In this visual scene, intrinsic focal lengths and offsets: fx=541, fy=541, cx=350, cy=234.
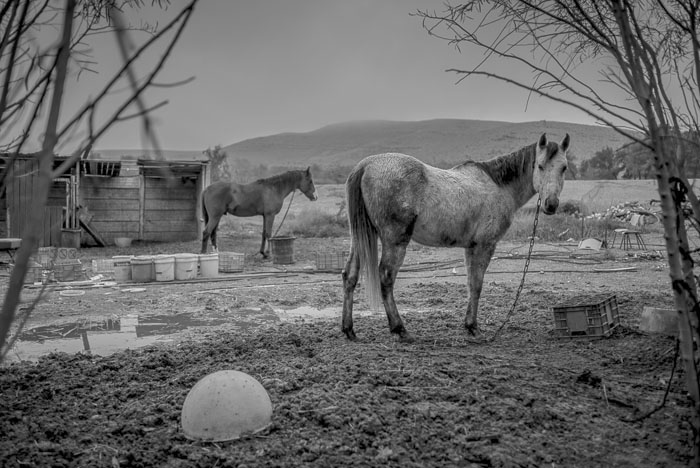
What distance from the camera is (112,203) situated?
1875 centimetres

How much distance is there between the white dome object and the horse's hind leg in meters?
2.32

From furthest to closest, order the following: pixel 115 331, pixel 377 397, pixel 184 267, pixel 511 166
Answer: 1. pixel 184 267
2. pixel 115 331
3. pixel 511 166
4. pixel 377 397

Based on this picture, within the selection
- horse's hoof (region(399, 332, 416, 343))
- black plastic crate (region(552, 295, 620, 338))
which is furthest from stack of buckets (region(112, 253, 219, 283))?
black plastic crate (region(552, 295, 620, 338))

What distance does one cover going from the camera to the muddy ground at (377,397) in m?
2.71

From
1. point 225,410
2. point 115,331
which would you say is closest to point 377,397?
point 225,410

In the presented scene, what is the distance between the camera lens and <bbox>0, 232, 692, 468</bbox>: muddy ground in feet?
8.90

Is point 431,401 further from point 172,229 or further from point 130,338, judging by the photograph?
point 172,229

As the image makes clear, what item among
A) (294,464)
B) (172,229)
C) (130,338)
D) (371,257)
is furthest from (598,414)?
(172,229)

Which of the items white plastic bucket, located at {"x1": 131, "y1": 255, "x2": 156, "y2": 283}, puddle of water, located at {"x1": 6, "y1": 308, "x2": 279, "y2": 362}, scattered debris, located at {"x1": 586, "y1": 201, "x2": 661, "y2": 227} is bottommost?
puddle of water, located at {"x1": 6, "y1": 308, "x2": 279, "y2": 362}

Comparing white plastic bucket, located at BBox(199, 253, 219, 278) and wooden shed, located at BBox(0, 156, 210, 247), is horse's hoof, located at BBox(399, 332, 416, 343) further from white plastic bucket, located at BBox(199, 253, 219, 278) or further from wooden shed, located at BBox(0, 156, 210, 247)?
wooden shed, located at BBox(0, 156, 210, 247)

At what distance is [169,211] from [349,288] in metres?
15.4

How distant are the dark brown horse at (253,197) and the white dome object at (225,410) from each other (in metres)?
11.4

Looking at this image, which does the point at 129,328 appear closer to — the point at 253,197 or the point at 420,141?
the point at 253,197

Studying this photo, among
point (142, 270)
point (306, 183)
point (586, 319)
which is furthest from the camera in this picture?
point (306, 183)
